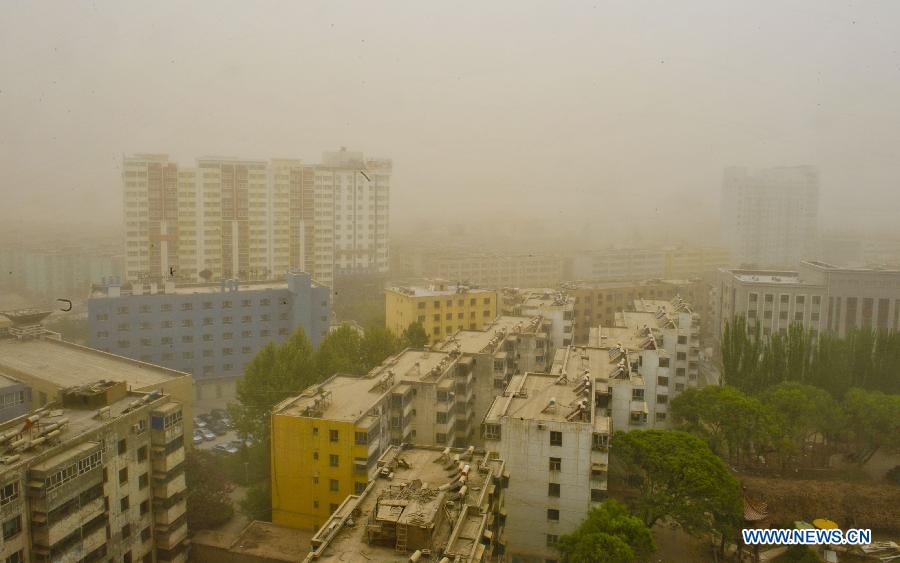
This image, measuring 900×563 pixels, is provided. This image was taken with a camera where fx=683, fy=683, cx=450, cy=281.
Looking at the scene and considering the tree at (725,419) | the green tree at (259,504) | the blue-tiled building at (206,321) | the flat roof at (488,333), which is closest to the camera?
the green tree at (259,504)

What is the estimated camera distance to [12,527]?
17.3 feet

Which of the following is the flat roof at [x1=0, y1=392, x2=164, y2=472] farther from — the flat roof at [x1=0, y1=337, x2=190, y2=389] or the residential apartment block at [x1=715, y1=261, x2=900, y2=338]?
the residential apartment block at [x1=715, y1=261, x2=900, y2=338]

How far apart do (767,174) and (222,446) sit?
27667mm

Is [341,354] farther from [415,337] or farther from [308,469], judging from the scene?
[308,469]

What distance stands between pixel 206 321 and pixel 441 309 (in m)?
5.08

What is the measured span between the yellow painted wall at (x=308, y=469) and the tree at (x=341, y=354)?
300 cm

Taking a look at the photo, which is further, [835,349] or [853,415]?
[835,349]

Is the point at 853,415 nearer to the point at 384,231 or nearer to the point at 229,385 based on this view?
the point at 229,385

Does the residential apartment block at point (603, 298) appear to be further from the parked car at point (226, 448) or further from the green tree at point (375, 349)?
the parked car at point (226, 448)

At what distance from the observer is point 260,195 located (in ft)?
68.2

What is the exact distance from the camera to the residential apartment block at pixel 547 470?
721cm

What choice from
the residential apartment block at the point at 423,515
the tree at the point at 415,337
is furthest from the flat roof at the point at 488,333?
the residential apartment block at the point at 423,515

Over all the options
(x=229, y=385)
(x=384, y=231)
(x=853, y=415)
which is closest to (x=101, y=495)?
(x=229, y=385)

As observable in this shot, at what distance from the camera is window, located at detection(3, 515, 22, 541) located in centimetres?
520
